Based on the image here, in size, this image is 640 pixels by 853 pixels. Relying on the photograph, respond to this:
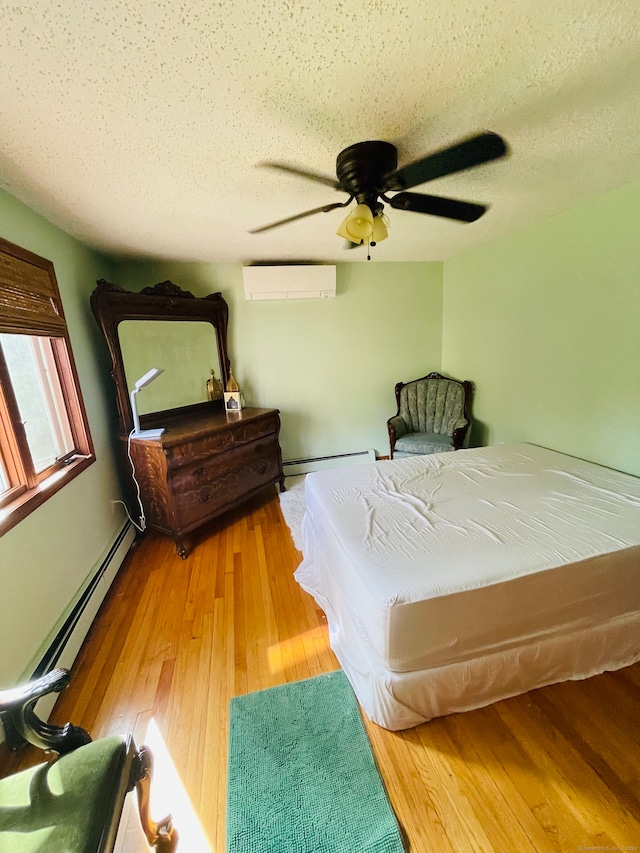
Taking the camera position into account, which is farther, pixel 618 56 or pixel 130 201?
pixel 130 201

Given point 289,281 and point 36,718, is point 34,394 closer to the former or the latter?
point 36,718

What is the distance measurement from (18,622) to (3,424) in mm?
817

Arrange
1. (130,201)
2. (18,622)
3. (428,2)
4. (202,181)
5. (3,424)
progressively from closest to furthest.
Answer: (428,2) → (18,622) → (3,424) → (202,181) → (130,201)

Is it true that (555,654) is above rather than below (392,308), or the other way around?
below

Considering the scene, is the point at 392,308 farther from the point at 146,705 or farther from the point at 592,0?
the point at 146,705

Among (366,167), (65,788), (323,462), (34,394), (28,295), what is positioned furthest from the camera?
(323,462)

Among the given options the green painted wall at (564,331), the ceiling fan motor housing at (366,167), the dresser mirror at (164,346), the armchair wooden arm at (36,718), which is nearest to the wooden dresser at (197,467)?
the dresser mirror at (164,346)

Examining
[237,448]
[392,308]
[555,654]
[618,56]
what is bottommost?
[555,654]

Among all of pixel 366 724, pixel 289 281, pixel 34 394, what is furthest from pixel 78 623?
pixel 289 281

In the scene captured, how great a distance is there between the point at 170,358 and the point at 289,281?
1.31 m

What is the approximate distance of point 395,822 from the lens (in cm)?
100

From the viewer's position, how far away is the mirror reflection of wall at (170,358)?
8.67ft

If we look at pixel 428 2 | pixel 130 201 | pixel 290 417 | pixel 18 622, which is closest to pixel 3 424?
pixel 18 622

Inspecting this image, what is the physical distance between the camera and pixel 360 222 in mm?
1381
